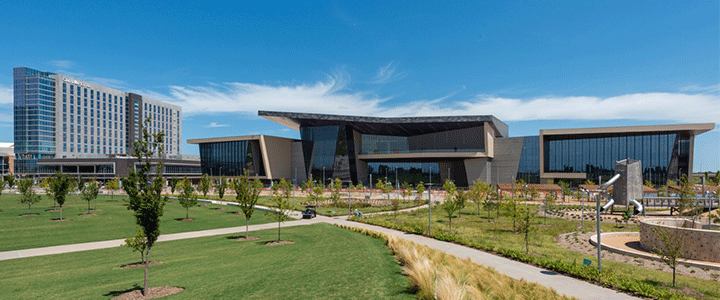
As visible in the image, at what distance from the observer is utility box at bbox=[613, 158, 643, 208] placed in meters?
45.6

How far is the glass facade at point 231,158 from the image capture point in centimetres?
9531

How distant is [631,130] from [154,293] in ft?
274

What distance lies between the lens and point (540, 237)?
29.0 m

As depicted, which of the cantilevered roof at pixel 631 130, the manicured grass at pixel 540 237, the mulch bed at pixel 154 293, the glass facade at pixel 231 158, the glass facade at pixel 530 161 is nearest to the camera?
the mulch bed at pixel 154 293

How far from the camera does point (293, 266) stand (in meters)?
17.1

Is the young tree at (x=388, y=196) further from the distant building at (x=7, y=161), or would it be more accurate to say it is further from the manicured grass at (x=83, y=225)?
the distant building at (x=7, y=161)

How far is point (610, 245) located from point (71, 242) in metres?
36.0

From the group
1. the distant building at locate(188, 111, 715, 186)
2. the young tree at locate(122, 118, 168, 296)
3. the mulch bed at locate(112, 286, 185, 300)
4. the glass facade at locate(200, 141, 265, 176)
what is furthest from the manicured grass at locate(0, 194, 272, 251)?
the glass facade at locate(200, 141, 265, 176)

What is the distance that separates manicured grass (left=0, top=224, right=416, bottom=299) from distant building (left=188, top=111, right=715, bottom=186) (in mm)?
59120

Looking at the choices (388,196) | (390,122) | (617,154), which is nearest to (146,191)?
(388,196)

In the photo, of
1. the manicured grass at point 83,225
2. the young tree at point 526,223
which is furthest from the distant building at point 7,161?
the young tree at point 526,223

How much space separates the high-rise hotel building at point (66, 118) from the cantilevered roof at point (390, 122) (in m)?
54.6

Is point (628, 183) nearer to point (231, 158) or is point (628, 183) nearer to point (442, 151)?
point (442, 151)

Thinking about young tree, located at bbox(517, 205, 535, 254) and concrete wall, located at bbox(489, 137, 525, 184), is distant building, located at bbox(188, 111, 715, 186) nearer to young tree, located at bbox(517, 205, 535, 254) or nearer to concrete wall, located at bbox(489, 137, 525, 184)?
concrete wall, located at bbox(489, 137, 525, 184)
